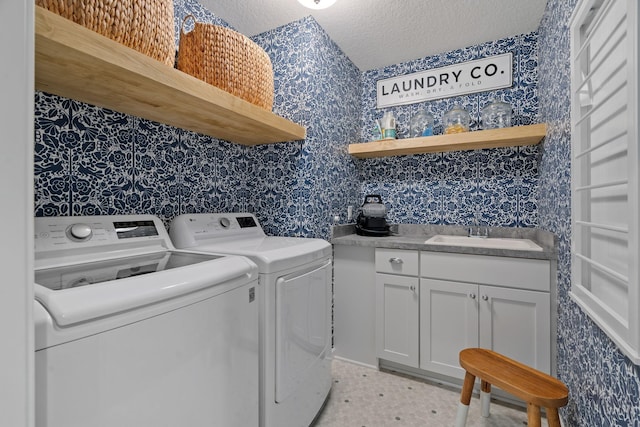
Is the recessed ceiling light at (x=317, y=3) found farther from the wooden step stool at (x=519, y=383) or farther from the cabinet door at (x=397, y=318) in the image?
the wooden step stool at (x=519, y=383)

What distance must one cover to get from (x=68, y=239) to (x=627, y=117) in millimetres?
1902

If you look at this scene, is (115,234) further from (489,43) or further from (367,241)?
(489,43)

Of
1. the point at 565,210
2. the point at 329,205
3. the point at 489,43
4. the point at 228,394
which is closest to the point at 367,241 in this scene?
the point at 329,205

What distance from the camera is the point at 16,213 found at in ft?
1.75

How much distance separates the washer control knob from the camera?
1.21m

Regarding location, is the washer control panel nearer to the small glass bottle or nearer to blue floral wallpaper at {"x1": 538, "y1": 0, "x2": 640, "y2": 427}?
the small glass bottle

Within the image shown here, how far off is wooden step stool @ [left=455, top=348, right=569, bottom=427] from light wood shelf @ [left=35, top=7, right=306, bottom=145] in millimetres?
1586

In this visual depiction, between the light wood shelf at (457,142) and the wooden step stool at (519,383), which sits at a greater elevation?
the light wood shelf at (457,142)

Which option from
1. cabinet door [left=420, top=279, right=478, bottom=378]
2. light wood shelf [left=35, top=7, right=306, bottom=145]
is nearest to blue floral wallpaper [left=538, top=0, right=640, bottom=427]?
cabinet door [left=420, top=279, right=478, bottom=378]

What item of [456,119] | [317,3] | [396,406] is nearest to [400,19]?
[317,3]

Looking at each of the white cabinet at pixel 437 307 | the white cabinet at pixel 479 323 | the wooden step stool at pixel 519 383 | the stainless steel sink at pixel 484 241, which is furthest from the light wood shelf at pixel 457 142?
the wooden step stool at pixel 519 383

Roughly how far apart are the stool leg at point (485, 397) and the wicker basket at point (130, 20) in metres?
2.16

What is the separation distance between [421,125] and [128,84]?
2.10 meters

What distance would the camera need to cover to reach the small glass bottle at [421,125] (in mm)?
2512
